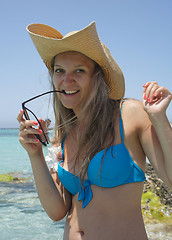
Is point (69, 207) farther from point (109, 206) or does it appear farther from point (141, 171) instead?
point (141, 171)

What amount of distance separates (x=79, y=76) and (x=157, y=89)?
0.78 meters

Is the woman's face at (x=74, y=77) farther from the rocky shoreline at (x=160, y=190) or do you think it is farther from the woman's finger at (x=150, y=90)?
the rocky shoreline at (x=160, y=190)

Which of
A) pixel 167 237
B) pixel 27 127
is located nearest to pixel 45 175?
pixel 27 127

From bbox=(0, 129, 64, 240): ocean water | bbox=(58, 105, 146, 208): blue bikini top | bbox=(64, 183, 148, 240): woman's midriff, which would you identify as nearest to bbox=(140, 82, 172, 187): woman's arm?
bbox=(58, 105, 146, 208): blue bikini top

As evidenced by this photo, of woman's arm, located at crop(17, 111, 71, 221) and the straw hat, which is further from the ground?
the straw hat

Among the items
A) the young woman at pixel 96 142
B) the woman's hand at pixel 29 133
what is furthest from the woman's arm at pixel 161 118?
the woman's hand at pixel 29 133

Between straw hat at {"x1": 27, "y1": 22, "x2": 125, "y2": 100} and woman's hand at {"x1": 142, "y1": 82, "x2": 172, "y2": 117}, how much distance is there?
65cm

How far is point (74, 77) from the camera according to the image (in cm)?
239

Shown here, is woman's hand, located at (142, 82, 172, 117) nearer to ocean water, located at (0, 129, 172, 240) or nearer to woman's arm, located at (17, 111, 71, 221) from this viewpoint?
woman's arm, located at (17, 111, 71, 221)

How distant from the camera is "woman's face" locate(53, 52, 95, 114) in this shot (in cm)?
240

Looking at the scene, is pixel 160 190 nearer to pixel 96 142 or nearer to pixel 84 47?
pixel 96 142

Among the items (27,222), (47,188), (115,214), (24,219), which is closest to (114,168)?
(115,214)

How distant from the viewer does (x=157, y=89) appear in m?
1.84

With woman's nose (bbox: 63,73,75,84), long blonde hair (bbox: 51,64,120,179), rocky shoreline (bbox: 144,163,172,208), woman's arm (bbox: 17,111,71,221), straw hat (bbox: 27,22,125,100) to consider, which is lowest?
rocky shoreline (bbox: 144,163,172,208)
